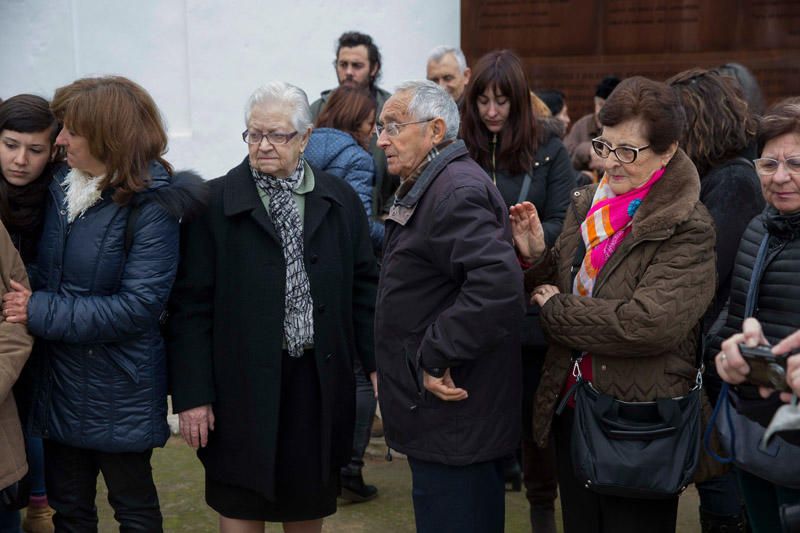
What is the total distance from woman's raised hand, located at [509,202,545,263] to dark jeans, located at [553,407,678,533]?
56cm

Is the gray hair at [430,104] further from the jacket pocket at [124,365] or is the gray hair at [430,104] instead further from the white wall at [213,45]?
the white wall at [213,45]

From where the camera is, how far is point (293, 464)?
349 centimetres

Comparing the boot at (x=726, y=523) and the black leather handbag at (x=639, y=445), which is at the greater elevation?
the black leather handbag at (x=639, y=445)

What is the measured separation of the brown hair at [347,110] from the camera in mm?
4902

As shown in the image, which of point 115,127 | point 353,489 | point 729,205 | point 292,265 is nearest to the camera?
point 115,127

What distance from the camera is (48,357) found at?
338cm

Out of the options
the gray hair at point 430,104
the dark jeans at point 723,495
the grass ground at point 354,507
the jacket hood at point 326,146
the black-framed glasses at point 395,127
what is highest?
the gray hair at point 430,104

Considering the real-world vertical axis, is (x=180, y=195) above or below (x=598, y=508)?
above

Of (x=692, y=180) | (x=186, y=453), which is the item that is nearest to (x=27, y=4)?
(x=186, y=453)

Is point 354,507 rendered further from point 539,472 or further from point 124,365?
point 124,365

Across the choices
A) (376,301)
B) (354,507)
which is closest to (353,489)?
(354,507)

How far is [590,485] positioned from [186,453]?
3.09 m

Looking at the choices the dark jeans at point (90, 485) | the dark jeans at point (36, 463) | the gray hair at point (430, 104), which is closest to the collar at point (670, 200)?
the gray hair at point (430, 104)

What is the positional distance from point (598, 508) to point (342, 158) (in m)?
2.04
